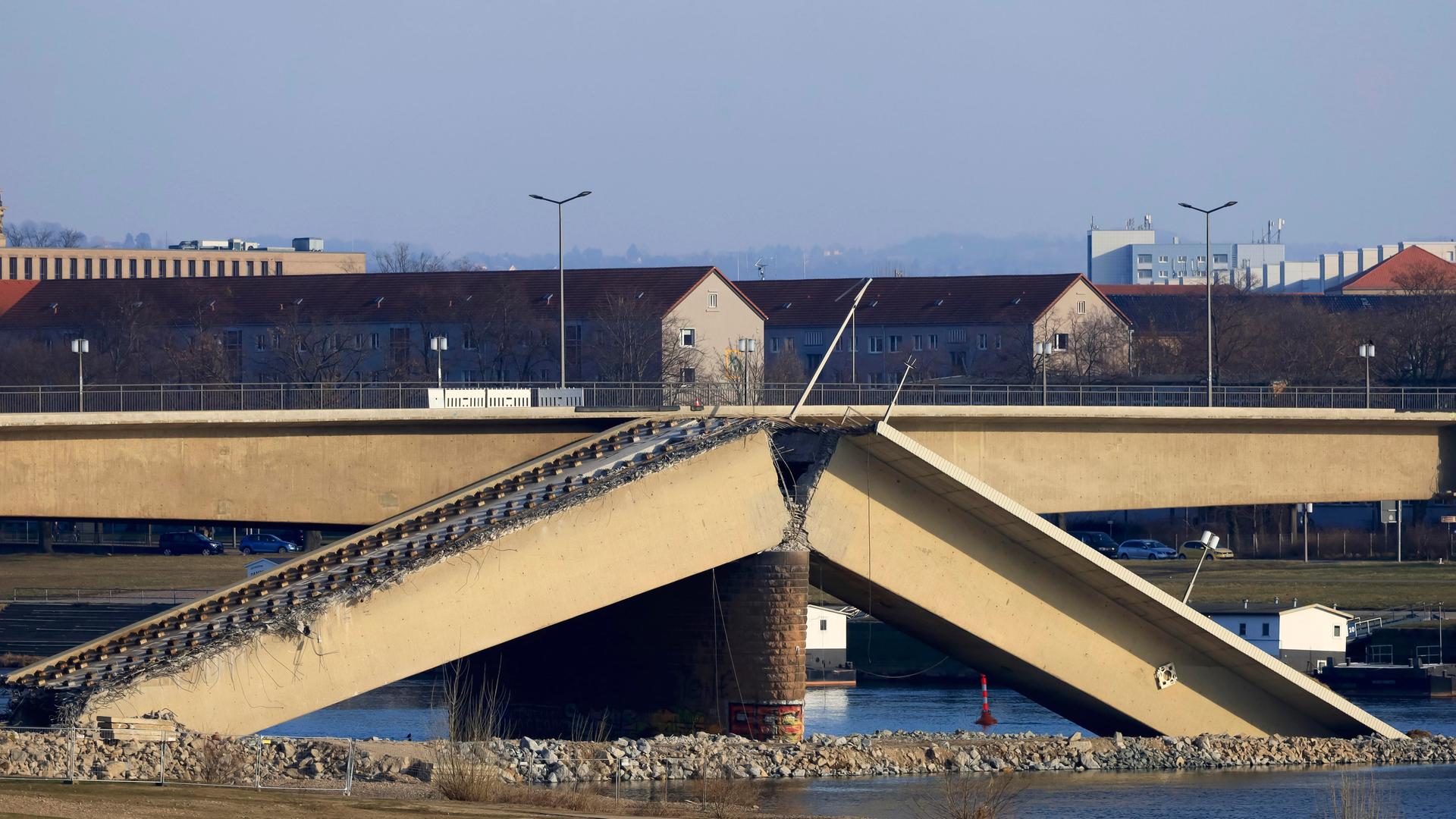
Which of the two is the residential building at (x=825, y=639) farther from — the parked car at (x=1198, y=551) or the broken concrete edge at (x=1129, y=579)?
the parked car at (x=1198, y=551)

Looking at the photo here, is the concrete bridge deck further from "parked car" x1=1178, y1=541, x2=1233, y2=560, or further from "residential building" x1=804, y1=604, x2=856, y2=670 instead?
"parked car" x1=1178, y1=541, x2=1233, y2=560

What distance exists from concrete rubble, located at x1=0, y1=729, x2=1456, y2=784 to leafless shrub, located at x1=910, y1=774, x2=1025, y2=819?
71.8 inches

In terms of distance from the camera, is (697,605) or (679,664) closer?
(697,605)

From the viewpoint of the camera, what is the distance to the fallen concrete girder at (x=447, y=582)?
114 ft

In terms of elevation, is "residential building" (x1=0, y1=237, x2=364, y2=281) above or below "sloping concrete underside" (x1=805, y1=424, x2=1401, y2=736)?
above

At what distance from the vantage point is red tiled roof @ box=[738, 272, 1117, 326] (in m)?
116

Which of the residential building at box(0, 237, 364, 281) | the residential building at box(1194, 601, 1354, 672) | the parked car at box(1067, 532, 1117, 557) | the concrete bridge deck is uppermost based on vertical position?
the residential building at box(0, 237, 364, 281)

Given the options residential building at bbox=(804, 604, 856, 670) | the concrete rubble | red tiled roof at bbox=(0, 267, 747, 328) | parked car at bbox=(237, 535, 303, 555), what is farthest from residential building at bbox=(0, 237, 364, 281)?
the concrete rubble

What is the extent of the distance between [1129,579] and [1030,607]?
2.31 meters

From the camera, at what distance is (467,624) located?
3809 centimetres

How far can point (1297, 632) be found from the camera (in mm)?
63875

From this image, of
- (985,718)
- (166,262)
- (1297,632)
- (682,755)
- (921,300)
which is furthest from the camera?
(166,262)

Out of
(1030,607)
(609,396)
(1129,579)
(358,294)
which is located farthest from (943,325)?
(1129,579)

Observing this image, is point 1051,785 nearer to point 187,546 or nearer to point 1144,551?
point 1144,551
